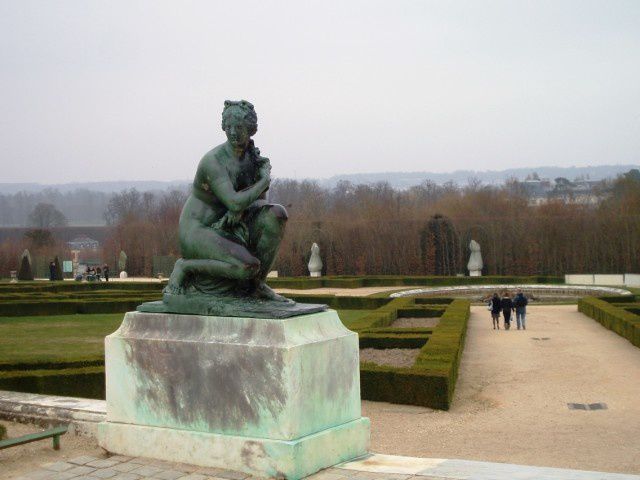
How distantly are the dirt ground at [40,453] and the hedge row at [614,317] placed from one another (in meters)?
13.8

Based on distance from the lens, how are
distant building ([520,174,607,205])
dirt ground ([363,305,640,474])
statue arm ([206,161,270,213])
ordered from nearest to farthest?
statue arm ([206,161,270,213])
dirt ground ([363,305,640,474])
distant building ([520,174,607,205])

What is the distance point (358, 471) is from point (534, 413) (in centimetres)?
664

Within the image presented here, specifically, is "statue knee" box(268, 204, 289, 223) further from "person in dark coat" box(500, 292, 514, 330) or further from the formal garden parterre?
"person in dark coat" box(500, 292, 514, 330)

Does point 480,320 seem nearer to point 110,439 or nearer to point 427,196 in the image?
point 110,439

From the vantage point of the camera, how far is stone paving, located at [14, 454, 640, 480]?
605 centimetres

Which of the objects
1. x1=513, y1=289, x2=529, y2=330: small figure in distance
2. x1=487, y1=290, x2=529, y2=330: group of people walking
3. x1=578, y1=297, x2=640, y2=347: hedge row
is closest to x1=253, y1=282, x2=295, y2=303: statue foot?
x1=578, y1=297, x2=640, y2=347: hedge row

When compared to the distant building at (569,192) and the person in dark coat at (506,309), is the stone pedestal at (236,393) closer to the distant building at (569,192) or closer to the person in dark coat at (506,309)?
the person in dark coat at (506,309)

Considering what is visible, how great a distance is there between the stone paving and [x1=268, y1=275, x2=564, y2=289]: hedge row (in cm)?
3077

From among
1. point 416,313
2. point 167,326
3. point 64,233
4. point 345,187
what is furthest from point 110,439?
point 345,187

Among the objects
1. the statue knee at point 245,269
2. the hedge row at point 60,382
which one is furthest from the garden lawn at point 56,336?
the statue knee at point 245,269

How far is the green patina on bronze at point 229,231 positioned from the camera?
689cm

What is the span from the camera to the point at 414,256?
156ft

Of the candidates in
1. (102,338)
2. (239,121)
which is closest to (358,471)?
(239,121)

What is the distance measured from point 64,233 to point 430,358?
A: 108m
